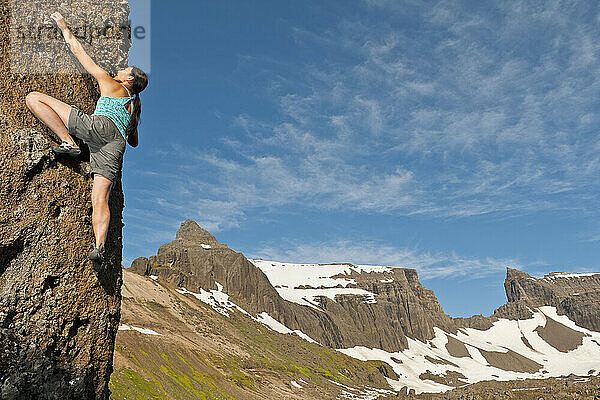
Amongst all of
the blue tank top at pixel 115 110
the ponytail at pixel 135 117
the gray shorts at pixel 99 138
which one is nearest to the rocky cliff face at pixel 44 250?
the gray shorts at pixel 99 138

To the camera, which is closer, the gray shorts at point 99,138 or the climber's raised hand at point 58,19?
the gray shorts at point 99,138

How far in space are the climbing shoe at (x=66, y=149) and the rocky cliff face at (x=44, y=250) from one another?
0.33ft

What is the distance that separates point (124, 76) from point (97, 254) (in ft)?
7.72

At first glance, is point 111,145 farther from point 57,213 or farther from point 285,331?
point 285,331

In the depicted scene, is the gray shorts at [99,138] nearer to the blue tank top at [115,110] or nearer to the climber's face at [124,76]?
the blue tank top at [115,110]

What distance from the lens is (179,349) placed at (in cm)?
7231

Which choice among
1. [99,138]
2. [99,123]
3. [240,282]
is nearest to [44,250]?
[99,138]

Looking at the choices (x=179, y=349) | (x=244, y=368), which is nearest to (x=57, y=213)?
(x=179, y=349)

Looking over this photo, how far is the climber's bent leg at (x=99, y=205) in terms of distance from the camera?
5660 millimetres

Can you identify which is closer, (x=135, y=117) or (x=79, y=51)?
(x=79, y=51)

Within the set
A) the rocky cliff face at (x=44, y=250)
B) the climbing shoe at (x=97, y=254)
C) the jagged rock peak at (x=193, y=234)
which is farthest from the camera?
the jagged rock peak at (x=193, y=234)

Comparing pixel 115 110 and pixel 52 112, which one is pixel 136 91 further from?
pixel 52 112

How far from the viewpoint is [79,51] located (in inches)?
235

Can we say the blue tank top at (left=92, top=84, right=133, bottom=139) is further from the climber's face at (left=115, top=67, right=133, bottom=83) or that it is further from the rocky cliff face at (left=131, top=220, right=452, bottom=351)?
the rocky cliff face at (left=131, top=220, right=452, bottom=351)
